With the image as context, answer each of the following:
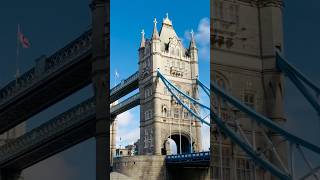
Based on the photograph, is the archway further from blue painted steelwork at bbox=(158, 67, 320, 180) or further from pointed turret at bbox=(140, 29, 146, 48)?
pointed turret at bbox=(140, 29, 146, 48)

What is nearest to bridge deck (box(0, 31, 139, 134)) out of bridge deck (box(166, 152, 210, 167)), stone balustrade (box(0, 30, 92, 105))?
stone balustrade (box(0, 30, 92, 105))

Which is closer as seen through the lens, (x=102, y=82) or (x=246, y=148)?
(x=246, y=148)

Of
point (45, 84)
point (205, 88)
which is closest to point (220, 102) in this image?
point (205, 88)

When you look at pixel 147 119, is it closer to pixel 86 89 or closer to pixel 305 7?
pixel 305 7

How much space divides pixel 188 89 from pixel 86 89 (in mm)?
641

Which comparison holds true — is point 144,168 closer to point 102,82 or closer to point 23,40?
point 102,82

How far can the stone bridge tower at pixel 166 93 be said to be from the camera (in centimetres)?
60

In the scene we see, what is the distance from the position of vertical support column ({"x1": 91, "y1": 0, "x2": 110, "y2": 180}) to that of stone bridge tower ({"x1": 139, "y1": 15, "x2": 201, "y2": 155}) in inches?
3.1

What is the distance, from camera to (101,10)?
77 cm

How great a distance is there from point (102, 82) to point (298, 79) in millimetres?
277

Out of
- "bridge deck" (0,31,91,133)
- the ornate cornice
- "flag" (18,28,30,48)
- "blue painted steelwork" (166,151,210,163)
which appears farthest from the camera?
"flag" (18,28,30,48)

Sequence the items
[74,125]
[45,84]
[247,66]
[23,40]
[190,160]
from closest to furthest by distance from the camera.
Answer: [190,160], [247,66], [74,125], [23,40], [45,84]

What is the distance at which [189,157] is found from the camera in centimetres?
59

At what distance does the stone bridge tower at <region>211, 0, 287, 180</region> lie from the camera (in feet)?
2.05
